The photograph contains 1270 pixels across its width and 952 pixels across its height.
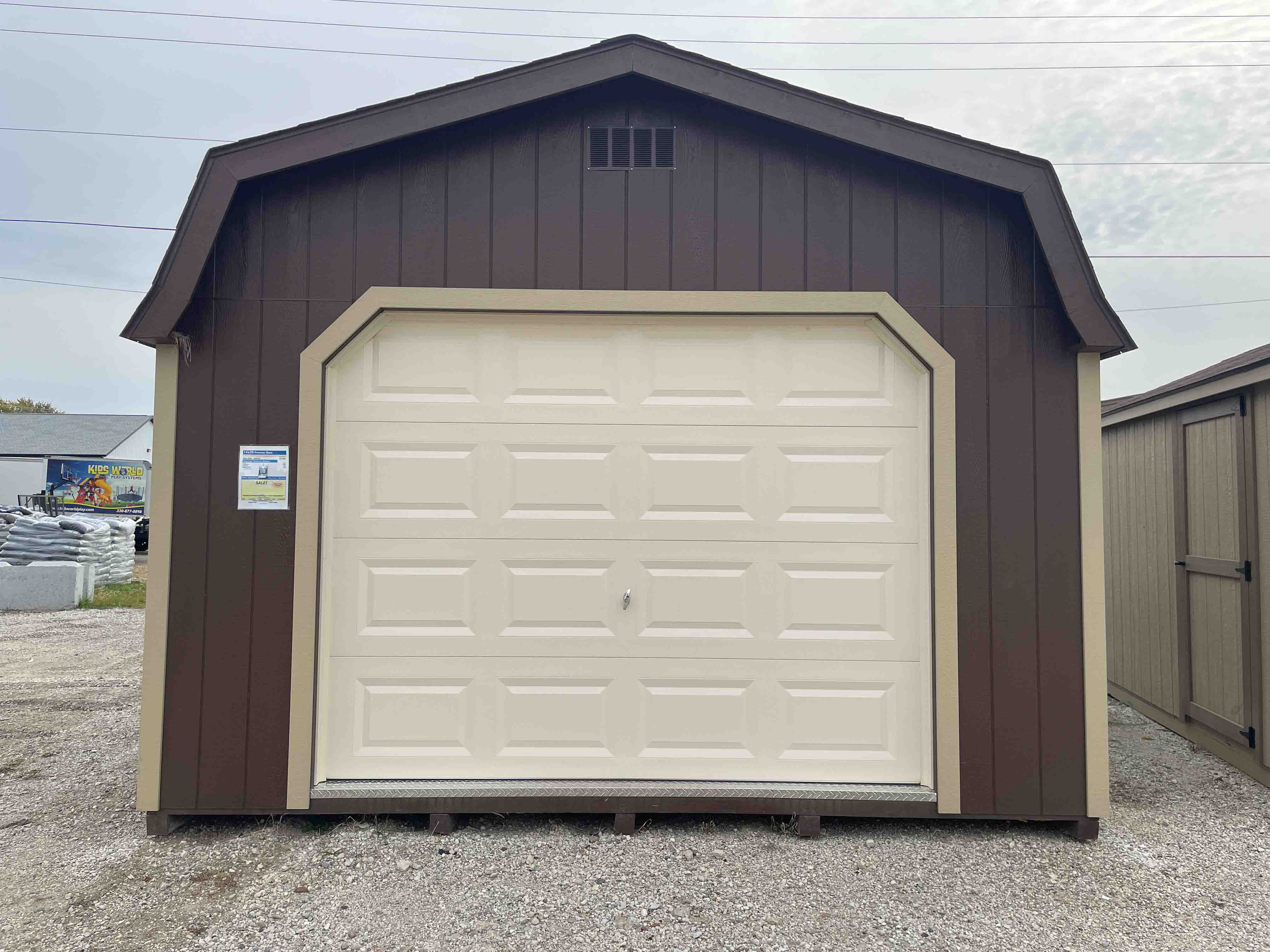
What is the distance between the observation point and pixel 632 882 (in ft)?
8.95

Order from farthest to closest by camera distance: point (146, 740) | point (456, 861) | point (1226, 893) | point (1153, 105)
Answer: point (1153, 105) → point (146, 740) → point (456, 861) → point (1226, 893)

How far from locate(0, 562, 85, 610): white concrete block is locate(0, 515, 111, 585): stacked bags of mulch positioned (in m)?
0.19

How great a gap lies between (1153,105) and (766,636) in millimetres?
16553

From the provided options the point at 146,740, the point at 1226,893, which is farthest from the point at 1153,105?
the point at 146,740

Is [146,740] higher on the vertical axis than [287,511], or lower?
lower

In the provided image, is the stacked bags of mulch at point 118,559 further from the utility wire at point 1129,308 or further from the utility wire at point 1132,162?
the utility wire at point 1129,308

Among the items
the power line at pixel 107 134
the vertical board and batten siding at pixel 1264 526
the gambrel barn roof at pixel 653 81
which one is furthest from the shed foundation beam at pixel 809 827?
the power line at pixel 107 134

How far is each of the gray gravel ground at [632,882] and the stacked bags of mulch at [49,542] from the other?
Answer: 26.9 feet

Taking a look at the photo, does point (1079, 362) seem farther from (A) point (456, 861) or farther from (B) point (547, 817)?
(A) point (456, 861)

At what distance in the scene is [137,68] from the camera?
13.8 meters

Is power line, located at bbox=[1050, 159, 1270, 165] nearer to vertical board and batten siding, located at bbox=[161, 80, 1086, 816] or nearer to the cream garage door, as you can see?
vertical board and batten siding, located at bbox=[161, 80, 1086, 816]

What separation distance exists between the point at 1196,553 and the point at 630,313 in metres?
4.07

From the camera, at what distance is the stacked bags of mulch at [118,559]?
11266 millimetres

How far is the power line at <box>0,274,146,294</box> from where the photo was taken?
71.0 ft
